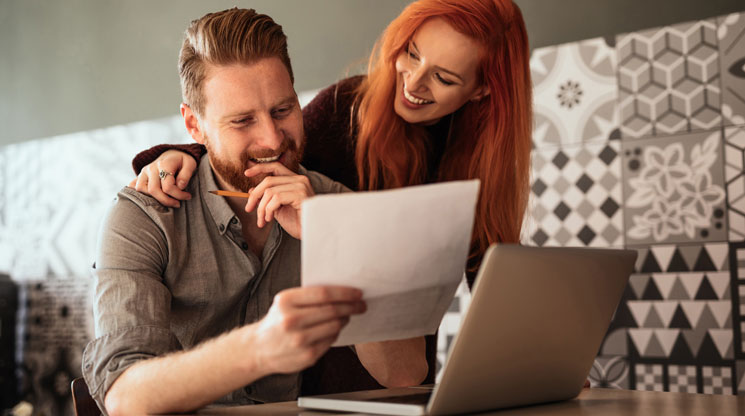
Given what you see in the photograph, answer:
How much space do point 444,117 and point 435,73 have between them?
213 mm

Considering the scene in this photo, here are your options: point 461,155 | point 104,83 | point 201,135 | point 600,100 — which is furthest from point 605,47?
point 104,83

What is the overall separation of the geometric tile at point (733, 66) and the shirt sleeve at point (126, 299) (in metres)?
1.73

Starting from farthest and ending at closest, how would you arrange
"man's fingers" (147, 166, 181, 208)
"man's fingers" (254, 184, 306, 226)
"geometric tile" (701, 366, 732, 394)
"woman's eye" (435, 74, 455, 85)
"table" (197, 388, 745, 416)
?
"geometric tile" (701, 366, 732, 394)
"woman's eye" (435, 74, 455, 85)
"man's fingers" (147, 166, 181, 208)
"man's fingers" (254, 184, 306, 226)
"table" (197, 388, 745, 416)

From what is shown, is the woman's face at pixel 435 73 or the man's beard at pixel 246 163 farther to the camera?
the woman's face at pixel 435 73

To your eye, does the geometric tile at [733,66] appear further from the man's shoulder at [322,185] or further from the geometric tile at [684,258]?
the man's shoulder at [322,185]

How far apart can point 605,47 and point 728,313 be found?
0.91 metres

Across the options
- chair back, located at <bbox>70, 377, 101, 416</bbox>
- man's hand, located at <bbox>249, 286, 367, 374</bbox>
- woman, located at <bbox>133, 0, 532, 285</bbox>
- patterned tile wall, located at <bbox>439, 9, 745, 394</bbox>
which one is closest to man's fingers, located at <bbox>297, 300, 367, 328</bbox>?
man's hand, located at <bbox>249, 286, 367, 374</bbox>

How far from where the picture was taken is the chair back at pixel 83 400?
1198mm

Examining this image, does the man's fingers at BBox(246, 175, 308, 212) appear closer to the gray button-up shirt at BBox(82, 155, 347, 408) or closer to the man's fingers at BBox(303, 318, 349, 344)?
the gray button-up shirt at BBox(82, 155, 347, 408)

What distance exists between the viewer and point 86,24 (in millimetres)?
3713

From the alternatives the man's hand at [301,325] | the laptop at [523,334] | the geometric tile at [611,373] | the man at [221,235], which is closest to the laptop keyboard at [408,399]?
the laptop at [523,334]

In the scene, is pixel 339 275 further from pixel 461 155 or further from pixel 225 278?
pixel 461 155

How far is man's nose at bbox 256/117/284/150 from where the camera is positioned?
4.45 feet

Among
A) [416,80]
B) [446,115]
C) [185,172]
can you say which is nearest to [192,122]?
[185,172]
